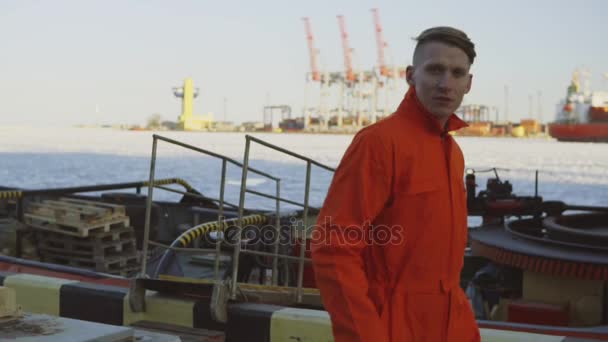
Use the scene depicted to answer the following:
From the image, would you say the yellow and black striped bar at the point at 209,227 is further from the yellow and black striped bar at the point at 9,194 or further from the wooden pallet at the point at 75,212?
the yellow and black striped bar at the point at 9,194

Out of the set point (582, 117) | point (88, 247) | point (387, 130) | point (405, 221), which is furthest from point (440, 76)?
point (582, 117)

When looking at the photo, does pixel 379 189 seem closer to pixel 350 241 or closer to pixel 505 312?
pixel 350 241

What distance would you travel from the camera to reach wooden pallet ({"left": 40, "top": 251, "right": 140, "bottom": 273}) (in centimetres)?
862

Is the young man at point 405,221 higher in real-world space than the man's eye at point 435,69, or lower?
lower

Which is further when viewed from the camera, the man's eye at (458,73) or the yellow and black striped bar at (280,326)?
the yellow and black striped bar at (280,326)

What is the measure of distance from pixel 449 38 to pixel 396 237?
0.67 meters

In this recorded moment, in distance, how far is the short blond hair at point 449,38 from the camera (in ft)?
7.62

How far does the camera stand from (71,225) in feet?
28.3

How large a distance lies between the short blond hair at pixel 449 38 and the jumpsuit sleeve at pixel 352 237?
40 cm

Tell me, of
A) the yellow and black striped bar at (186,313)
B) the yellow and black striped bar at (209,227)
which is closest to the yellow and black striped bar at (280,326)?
the yellow and black striped bar at (186,313)

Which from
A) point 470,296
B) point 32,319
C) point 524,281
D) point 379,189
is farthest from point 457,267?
point 470,296

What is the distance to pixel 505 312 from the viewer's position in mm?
7133

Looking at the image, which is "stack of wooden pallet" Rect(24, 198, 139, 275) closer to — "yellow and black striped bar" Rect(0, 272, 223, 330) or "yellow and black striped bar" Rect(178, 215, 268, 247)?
"yellow and black striped bar" Rect(178, 215, 268, 247)

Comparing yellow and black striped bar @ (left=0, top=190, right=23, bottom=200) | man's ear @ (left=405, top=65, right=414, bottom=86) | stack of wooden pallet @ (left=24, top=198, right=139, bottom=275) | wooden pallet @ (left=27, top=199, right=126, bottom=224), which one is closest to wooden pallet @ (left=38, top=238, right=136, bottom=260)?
stack of wooden pallet @ (left=24, top=198, right=139, bottom=275)
